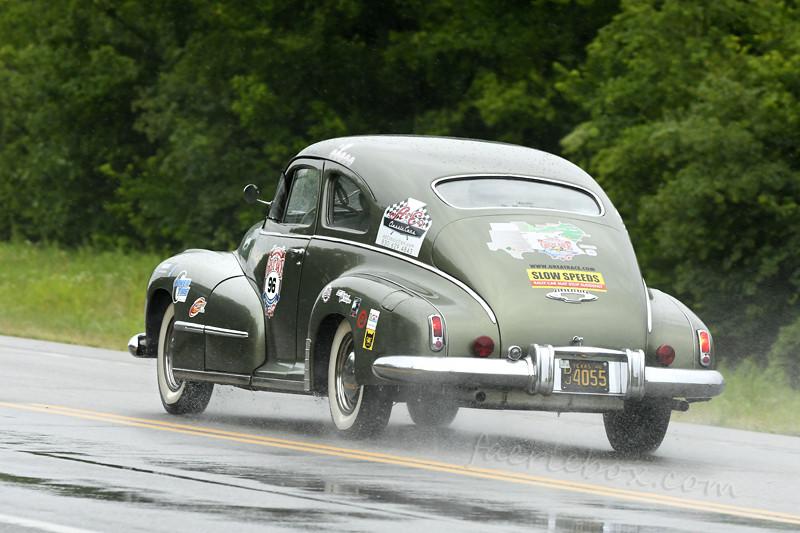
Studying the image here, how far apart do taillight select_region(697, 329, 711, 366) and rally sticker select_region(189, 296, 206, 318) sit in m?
3.94

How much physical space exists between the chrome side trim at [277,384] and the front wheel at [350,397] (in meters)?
0.30

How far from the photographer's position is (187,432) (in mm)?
10312

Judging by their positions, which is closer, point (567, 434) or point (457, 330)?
point (457, 330)

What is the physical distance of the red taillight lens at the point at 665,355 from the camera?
988 cm

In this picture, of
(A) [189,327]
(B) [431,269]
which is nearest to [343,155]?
(B) [431,269]

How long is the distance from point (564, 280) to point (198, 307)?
3.27 meters

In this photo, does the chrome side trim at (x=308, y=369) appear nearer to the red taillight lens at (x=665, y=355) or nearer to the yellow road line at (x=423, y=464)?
the yellow road line at (x=423, y=464)

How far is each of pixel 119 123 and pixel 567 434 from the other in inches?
1274

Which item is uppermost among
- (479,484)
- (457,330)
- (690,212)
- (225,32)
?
(225,32)

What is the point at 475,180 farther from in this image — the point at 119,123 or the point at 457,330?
the point at 119,123

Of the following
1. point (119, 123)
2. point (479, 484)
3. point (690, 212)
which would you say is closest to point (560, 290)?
point (479, 484)

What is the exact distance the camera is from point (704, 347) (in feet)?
33.3

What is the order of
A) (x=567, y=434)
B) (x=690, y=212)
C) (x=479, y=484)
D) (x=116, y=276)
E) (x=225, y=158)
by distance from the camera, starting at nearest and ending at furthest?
(x=479, y=484)
(x=567, y=434)
(x=690, y=212)
(x=116, y=276)
(x=225, y=158)

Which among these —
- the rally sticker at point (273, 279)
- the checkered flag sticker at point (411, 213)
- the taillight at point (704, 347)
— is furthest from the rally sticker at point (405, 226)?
the taillight at point (704, 347)
